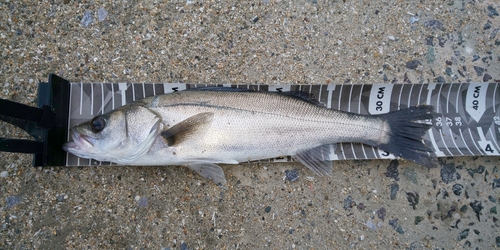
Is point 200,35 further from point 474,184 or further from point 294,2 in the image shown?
point 474,184

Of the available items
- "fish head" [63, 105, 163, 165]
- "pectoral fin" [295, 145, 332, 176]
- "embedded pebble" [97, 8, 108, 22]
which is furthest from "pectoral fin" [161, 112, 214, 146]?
"embedded pebble" [97, 8, 108, 22]

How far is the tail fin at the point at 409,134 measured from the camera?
2852 mm

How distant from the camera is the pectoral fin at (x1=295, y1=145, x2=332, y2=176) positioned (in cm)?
287

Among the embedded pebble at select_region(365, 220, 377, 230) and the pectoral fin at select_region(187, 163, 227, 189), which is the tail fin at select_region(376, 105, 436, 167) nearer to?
the embedded pebble at select_region(365, 220, 377, 230)

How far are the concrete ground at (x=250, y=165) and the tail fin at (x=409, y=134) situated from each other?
249mm

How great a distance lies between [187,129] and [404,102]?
2.09 m

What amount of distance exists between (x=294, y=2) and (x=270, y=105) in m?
1.23

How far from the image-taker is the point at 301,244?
2918mm

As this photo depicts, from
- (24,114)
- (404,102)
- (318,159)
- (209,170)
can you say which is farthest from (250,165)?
(24,114)

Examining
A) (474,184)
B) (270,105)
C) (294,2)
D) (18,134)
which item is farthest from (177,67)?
(474,184)

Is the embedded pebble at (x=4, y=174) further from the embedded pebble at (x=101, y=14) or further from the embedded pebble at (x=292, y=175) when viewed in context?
the embedded pebble at (x=292, y=175)

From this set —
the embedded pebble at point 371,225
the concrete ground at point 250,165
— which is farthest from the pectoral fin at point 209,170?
the embedded pebble at point 371,225

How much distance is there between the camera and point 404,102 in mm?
3092

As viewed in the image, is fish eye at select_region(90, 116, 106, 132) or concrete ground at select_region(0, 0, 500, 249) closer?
fish eye at select_region(90, 116, 106, 132)
